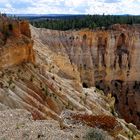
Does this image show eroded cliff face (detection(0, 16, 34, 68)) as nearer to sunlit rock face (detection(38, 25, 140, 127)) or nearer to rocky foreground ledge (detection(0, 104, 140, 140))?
rocky foreground ledge (detection(0, 104, 140, 140))

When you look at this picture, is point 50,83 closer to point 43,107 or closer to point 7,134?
point 43,107

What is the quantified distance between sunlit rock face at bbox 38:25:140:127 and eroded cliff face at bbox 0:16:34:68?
39.6 m

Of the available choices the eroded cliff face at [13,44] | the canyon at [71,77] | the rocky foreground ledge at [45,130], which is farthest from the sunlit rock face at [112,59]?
the rocky foreground ledge at [45,130]

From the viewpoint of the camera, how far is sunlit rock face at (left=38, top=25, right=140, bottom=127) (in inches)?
2948

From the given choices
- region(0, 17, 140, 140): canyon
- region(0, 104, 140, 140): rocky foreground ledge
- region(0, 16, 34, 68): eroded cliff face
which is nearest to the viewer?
region(0, 104, 140, 140): rocky foreground ledge

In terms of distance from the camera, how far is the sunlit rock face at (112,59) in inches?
2948

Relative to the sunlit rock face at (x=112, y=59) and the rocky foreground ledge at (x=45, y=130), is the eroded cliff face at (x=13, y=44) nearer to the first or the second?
the rocky foreground ledge at (x=45, y=130)

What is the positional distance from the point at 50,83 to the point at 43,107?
637 centimetres

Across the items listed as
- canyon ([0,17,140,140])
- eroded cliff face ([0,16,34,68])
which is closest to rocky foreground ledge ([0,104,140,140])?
canyon ([0,17,140,140])

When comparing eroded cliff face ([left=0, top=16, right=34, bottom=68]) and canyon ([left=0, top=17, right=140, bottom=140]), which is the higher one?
eroded cliff face ([left=0, top=16, right=34, bottom=68])

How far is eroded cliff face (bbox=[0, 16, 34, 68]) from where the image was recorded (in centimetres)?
3062

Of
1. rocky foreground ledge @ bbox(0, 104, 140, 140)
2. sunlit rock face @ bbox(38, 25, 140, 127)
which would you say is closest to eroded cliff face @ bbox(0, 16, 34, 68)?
rocky foreground ledge @ bbox(0, 104, 140, 140)

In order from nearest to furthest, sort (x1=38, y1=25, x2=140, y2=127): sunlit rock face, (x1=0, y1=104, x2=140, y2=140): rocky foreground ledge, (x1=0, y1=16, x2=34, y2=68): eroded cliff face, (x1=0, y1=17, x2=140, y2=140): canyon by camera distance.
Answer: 1. (x1=0, y1=104, x2=140, y2=140): rocky foreground ledge
2. (x1=0, y1=17, x2=140, y2=140): canyon
3. (x1=0, y1=16, x2=34, y2=68): eroded cliff face
4. (x1=38, y1=25, x2=140, y2=127): sunlit rock face

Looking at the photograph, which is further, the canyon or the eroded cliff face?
the eroded cliff face
